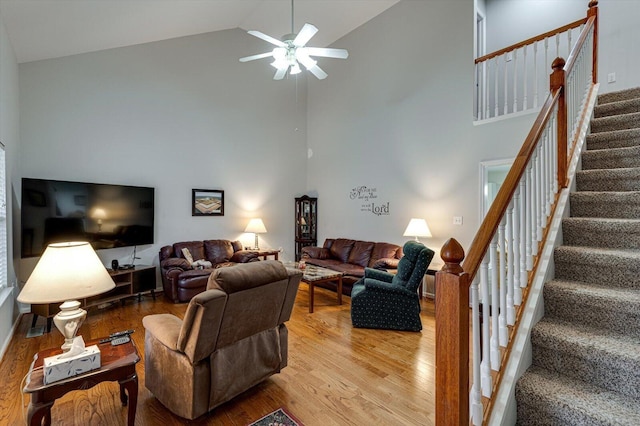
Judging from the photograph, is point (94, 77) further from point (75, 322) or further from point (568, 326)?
point (568, 326)

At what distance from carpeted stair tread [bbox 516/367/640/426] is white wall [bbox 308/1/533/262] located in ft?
10.6

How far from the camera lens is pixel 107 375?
5.89ft

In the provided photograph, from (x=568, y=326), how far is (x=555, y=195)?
3.21 ft

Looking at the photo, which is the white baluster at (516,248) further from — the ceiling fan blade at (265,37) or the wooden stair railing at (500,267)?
the ceiling fan blade at (265,37)

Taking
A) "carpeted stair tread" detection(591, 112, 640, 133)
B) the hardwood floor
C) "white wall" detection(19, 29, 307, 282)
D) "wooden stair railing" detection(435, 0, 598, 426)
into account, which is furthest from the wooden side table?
"carpeted stair tread" detection(591, 112, 640, 133)

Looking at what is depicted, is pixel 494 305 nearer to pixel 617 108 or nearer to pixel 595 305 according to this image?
pixel 595 305

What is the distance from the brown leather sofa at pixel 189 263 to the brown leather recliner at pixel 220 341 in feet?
7.60

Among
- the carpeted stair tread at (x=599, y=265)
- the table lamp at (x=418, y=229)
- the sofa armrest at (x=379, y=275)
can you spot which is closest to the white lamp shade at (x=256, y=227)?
the sofa armrest at (x=379, y=275)

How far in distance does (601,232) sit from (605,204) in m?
0.31

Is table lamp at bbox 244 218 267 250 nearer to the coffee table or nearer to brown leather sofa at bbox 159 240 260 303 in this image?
brown leather sofa at bbox 159 240 260 303

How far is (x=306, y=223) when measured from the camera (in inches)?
282

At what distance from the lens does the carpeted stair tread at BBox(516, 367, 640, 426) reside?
1.21m

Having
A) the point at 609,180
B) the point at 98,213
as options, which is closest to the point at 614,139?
the point at 609,180

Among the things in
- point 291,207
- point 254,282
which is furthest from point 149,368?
point 291,207
